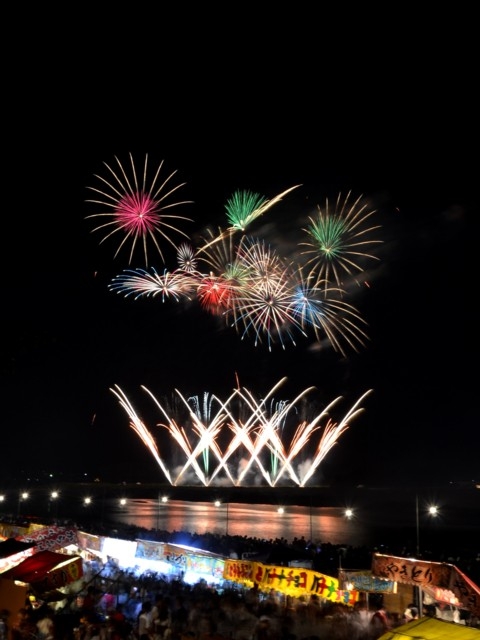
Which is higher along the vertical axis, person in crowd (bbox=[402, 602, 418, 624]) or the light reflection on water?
person in crowd (bbox=[402, 602, 418, 624])

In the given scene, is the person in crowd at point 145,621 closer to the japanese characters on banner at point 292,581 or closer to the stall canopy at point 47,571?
the stall canopy at point 47,571

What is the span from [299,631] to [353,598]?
5.36 ft

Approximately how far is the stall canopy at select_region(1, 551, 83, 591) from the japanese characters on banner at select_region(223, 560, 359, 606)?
10.2ft

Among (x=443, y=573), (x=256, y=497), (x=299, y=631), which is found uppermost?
(x=443, y=573)

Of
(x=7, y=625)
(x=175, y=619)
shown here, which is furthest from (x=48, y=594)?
(x=175, y=619)

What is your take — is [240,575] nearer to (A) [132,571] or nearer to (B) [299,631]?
(B) [299,631]

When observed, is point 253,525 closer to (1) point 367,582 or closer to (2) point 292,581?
(2) point 292,581

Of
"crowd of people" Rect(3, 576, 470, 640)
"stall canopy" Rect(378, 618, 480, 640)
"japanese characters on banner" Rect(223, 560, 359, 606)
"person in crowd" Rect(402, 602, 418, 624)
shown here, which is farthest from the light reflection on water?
"stall canopy" Rect(378, 618, 480, 640)

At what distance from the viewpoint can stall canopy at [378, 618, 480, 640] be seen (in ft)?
16.8

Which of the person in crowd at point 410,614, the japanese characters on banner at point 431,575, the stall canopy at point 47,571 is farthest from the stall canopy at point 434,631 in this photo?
the stall canopy at point 47,571

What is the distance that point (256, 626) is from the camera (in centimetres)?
955

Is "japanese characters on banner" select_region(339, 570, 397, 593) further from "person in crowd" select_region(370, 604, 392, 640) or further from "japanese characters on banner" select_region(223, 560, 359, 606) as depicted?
"person in crowd" select_region(370, 604, 392, 640)

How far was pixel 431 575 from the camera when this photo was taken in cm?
877

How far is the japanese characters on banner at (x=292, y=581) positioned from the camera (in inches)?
428
